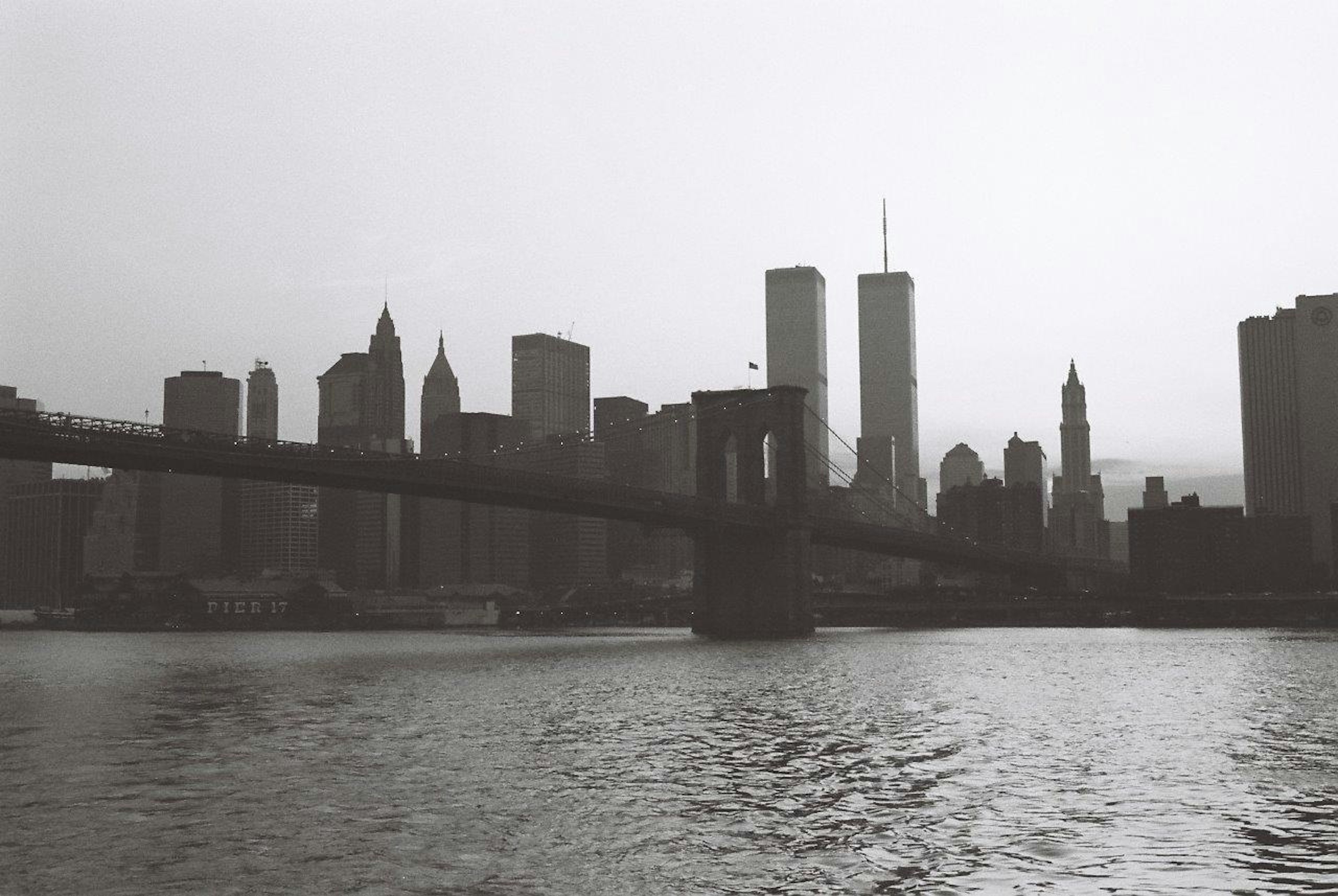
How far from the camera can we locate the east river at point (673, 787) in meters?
15.4

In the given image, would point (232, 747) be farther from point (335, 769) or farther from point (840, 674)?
point (840, 674)

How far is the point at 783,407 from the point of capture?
9831 cm

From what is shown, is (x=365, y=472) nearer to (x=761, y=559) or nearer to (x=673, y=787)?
(x=761, y=559)

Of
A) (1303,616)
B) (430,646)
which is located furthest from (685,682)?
(1303,616)

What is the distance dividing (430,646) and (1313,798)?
250 ft

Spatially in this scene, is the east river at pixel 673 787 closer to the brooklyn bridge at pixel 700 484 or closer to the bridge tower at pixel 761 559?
the brooklyn bridge at pixel 700 484

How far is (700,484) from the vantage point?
318ft

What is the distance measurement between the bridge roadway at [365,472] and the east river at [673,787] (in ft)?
36.8

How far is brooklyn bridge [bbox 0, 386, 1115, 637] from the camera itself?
5688 cm

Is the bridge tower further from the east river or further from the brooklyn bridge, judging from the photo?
the east river

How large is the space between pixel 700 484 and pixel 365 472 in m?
35.9

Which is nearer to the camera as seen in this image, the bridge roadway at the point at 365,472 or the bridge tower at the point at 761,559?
the bridge roadway at the point at 365,472

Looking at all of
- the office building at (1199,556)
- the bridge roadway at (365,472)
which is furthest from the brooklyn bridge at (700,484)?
the office building at (1199,556)

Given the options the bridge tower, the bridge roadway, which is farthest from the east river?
the bridge tower
